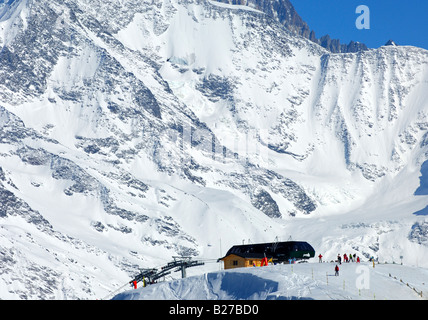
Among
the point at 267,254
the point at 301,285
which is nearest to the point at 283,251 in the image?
the point at 267,254

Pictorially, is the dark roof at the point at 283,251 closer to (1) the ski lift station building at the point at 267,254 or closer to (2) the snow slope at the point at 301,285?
(1) the ski lift station building at the point at 267,254

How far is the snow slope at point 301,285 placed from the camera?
68.7m

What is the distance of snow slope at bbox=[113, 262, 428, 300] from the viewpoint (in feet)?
225

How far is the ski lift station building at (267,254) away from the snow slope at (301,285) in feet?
38.1

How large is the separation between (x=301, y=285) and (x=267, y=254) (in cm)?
3040

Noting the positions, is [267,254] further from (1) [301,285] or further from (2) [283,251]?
(1) [301,285]

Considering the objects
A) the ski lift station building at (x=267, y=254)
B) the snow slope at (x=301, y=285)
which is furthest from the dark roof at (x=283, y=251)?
the snow slope at (x=301, y=285)

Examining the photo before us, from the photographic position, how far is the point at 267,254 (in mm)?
102062

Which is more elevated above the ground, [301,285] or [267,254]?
[267,254]

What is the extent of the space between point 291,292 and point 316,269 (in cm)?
1312

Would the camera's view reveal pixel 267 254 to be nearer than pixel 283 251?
Yes
